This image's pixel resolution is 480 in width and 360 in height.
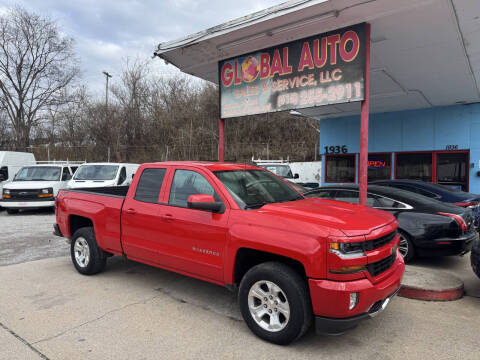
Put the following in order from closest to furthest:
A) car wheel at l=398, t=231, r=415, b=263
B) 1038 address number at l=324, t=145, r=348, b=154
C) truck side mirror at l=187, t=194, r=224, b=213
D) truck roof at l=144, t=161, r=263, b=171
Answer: truck side mirror at l=187, t=194, r=224, b=213, truck roof at l=144, t=161, r=263, b=171, car wheel at l=398, t=231, r=415, b=263, 1038 address number at l=324, t=145, r=348, b=154

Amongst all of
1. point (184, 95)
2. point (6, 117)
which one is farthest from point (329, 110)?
point (6, 117)

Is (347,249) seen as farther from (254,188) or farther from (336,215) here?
(254,188)

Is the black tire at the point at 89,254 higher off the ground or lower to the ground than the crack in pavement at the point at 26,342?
higher

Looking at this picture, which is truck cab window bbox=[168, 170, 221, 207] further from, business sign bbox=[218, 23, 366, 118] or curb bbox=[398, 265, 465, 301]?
curb bbox=[398, 265, 465, 301]

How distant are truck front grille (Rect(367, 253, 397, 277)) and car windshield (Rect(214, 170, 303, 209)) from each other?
1.30m

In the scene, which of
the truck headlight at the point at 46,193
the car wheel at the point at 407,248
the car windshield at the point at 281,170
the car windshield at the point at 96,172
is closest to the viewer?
the car wheel at the point at 407,248

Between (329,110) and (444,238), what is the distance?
301 inches

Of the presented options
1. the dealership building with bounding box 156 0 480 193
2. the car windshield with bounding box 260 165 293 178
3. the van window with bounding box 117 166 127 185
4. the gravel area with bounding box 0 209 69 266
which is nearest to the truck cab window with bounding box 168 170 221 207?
the dealership building with bounding box 156 0 480 193

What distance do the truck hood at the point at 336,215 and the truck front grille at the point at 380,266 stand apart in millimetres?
330

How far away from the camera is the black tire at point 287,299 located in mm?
2992

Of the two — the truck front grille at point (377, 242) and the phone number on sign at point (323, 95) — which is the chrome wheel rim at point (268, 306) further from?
the phone number on sign at point (323, 95)

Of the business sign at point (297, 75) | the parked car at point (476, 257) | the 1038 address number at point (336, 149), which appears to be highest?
the business sign at point (297, 75)

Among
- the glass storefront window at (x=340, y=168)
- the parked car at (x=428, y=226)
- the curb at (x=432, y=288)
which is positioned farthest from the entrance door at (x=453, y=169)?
the curb at (x=432, y=288)

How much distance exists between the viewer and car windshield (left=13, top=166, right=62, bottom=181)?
12.6m
